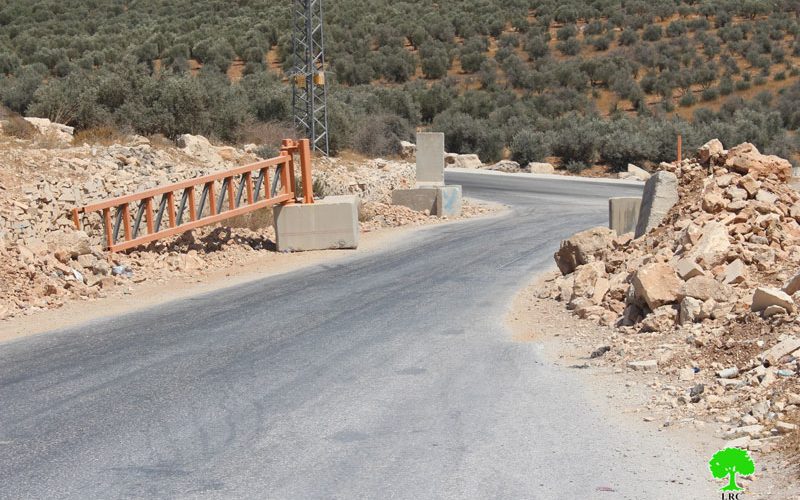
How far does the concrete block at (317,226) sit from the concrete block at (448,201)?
6.26 m

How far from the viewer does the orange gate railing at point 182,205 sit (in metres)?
15.4

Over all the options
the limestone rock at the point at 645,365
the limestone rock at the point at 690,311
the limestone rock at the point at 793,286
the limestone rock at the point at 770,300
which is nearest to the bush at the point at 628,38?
the limestone rock at the point at 690,311

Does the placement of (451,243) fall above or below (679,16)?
below

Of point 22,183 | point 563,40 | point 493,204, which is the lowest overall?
point 493,204

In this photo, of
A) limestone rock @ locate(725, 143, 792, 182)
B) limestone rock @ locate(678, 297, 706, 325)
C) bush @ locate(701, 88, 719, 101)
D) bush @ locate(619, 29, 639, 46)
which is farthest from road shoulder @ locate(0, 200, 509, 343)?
bush @ locate(619, 29, 639, 46)

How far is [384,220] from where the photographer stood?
2233 cm

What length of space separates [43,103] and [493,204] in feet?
44.4

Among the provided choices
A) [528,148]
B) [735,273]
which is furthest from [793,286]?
[528,148]

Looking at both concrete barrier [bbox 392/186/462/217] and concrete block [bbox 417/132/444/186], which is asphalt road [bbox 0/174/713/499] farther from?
concrete block [bbox 417/132/444/186]

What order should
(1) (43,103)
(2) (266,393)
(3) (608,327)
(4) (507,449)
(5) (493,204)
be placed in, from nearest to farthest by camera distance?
(4) (507,449)
(2) (266,393)
(3) (608,327)
(5) (493,204)
(1) (43,103)

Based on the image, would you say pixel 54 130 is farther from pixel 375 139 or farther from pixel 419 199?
pixel 375 139

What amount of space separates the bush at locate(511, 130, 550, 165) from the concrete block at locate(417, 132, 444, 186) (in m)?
16.5

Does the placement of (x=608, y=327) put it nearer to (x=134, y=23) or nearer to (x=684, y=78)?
(x=684, y=78)

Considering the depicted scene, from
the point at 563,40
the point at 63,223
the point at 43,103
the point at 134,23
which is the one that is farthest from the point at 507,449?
the point at 134,23
